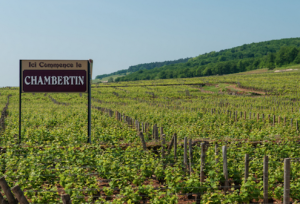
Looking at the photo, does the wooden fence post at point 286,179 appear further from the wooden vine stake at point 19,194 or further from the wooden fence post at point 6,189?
the wooden fence post at point 6,189

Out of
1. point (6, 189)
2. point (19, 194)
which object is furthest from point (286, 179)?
point (6, 189)

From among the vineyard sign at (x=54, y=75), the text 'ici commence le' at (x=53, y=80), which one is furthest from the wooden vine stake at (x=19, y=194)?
the text 'ici commence le' at (x=53, y=80)

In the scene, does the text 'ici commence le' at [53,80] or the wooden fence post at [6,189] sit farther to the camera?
the text 'ici commence le' at [53,80]

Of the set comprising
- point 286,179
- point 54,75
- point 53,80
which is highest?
point 54,75

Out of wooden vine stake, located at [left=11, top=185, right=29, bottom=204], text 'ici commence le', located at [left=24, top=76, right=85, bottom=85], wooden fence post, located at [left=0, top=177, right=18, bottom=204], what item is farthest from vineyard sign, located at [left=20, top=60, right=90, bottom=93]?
wooden vine stake, located at [left=11, top=185, right=29, bottom=204]

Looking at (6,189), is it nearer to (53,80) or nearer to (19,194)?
(19,194)

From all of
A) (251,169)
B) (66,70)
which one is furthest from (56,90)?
(251,169)

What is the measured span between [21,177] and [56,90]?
5324 millimetres

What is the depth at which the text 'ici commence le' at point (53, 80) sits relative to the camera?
12.6 m

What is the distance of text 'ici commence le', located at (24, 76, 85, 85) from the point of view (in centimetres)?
1263

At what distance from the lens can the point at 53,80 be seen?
1266 cm

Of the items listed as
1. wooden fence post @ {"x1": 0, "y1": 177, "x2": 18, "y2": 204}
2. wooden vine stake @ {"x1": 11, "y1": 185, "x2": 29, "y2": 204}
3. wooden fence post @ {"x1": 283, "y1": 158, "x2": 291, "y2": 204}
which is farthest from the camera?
wooden fence post @ {"x1": 283, "y1": 158, "x2": 291, "y2": 204}

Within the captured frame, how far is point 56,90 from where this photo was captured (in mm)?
12594

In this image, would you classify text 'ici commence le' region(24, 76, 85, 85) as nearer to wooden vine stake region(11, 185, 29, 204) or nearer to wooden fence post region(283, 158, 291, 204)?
wooden vine stake region(11, 185, 29, 204)
